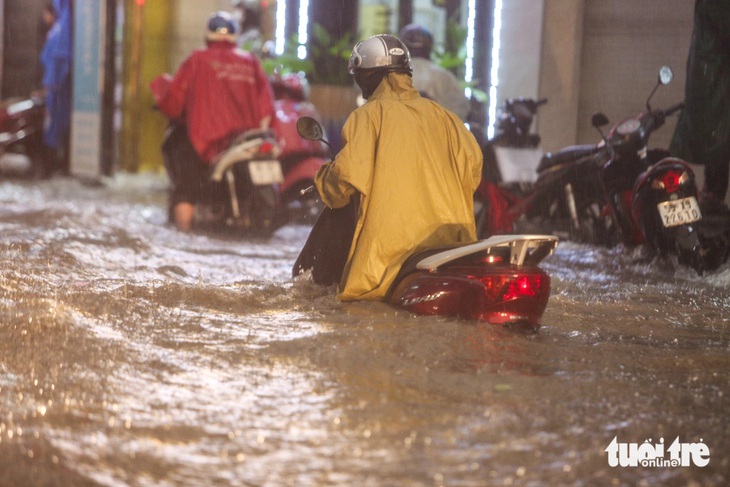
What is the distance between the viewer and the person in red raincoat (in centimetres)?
1002

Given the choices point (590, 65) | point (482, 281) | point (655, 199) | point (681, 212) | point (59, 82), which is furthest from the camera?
point (59, 82)

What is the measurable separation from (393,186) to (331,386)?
1.39 metres

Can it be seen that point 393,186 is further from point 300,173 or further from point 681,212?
point 300,173

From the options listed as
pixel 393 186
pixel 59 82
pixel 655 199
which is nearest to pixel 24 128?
pixel 59 82

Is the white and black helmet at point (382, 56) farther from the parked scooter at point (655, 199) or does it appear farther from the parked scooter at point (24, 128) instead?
the parked scooter at point (24, 128)

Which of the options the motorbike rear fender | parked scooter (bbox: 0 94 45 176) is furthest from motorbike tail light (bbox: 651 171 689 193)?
parked scooter (bbox: 0 94 45 176)

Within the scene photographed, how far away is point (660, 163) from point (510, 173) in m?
2.03

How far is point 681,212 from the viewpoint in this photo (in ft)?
24.2

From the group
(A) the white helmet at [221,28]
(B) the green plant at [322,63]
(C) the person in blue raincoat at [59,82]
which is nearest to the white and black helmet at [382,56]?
(A) the white helmet at [221,28]

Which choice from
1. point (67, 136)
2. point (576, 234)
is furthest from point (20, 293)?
point (67, 136)

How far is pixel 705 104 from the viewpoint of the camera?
8.53 meters

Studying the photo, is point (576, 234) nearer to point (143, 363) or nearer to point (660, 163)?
point (660, 163)

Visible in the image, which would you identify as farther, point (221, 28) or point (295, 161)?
point (295, 161)

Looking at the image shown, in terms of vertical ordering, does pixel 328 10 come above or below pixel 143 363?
above
